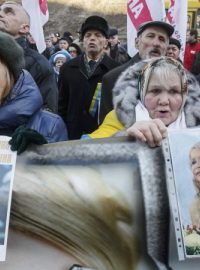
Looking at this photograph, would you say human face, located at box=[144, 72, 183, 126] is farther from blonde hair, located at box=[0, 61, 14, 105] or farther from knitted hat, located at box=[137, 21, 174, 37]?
knitted hat, located at box=[137, 21, 174, 37]

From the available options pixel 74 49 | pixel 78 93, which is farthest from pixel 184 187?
pixel 74 49

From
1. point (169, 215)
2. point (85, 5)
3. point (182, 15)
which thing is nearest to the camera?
point (169, 215)

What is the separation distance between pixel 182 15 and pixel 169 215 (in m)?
4.60

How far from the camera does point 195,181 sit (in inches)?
82.8

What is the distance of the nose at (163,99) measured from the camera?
8.07 ft

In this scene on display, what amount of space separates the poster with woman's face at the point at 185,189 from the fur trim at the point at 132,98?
33 centimetres

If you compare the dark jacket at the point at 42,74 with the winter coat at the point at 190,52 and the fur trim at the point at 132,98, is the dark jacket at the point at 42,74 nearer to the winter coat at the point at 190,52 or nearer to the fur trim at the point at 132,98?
the fur trim at the point at 132,98

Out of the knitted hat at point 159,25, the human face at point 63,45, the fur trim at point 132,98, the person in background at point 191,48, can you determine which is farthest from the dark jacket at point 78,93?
the human face at point 63,45

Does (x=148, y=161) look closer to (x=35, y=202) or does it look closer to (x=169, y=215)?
(x=169, y=215)

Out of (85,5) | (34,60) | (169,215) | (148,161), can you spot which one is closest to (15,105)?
(148,161)

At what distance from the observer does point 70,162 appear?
215 cm

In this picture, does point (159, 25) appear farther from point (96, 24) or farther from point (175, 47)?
point (175, 47)

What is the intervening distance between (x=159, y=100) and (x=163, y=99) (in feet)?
0.09

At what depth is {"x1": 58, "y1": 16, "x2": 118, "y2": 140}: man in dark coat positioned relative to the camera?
4984 mm
